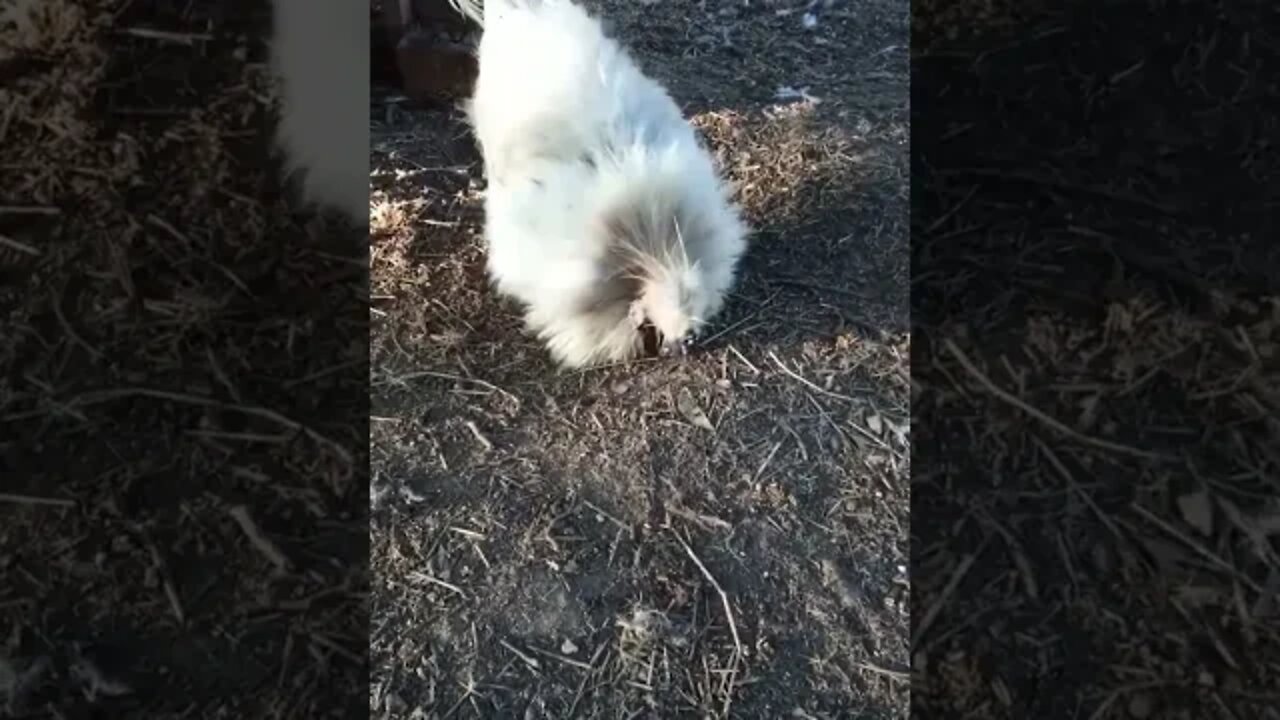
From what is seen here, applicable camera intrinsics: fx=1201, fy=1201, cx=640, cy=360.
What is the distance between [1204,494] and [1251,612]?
0.07m

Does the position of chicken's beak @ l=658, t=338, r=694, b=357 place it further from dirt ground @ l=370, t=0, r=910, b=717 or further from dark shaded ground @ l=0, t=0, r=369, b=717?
dark shaded ground @ l=0, t=0, r=369, b=717

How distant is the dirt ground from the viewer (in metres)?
0.72

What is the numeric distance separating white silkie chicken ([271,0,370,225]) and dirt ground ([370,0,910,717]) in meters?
0.02

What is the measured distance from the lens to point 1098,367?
727 millimetres

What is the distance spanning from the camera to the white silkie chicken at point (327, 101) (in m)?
0.76

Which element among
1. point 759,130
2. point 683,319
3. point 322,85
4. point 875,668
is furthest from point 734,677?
point 322,85

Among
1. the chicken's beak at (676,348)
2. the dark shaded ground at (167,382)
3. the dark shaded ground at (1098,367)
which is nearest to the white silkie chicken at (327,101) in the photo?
the dark shaded ground at (167,382)

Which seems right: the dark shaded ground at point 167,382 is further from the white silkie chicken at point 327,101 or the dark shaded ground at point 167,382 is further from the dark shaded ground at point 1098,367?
the dark shaded ground at point 1098,367

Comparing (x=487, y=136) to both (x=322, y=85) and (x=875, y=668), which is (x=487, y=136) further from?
(x=875, y=668)

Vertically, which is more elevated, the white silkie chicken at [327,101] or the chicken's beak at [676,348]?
the white silkie chicken at [327,101]

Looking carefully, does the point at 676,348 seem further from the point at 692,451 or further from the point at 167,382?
the point at 167,382

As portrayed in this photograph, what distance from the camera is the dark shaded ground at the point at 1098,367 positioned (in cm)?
71

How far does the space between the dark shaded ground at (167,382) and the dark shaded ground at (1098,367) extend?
37cm

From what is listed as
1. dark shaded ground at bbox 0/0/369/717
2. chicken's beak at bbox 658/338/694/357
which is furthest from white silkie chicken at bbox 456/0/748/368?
dark shaded ground at bbox 0/0/369/717
